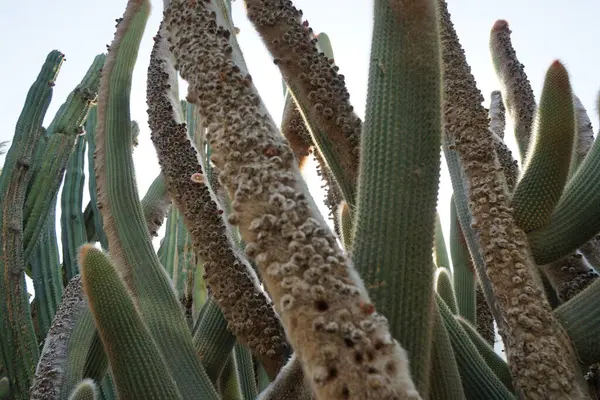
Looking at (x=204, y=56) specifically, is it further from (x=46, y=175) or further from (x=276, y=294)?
(x=46, y=175)

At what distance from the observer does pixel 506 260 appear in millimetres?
2475

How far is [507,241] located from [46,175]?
3.75m

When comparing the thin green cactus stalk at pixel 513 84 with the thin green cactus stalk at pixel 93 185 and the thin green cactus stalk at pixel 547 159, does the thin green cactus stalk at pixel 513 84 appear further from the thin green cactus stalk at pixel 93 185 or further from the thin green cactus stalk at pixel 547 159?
the thin green cactus stalk at pixel 93 185

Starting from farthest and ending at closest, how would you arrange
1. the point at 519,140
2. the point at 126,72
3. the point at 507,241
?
the point at 519,140 → the point at 126,72 → the point at 507,241

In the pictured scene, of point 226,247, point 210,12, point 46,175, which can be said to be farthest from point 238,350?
point 46,175

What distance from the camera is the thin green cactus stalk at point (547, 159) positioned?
2611 millimetres

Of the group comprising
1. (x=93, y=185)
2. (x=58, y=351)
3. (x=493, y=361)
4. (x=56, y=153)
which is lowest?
(x=493, y=361)

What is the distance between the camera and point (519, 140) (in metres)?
3.97

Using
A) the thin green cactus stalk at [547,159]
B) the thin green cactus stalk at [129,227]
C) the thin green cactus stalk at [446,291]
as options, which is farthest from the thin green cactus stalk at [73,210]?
the thin green cactus stalk at [547,159]

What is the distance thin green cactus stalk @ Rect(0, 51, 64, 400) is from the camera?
155 inches

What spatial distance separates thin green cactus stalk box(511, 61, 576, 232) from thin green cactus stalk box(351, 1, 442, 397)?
1.01 meters

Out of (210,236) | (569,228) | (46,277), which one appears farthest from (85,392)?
(46,277)

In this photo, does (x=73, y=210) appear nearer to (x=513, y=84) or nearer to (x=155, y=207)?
(x=155, y=207)

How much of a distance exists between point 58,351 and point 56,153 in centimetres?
220
